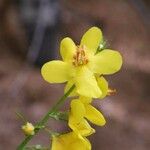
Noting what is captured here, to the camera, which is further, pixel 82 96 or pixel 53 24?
pixel 53 24

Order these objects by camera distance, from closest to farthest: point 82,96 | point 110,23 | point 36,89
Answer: point 82,96 < point 36,89 < point 110,23

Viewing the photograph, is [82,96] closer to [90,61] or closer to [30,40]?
[90,61]

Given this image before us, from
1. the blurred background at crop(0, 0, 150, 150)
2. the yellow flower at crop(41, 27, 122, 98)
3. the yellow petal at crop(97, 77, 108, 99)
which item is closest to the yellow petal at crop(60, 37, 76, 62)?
the yellow flower at crop(41, 27, 122, 98)

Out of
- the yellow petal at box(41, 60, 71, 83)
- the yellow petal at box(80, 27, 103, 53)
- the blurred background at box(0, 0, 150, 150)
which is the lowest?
the blurred background at box(0, 0, 150, 150)

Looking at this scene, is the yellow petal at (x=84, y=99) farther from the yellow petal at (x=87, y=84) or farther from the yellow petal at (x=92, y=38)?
the yellow petal at (x=92, y=38)

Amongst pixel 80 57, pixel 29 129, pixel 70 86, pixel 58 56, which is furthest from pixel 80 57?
pixel 58 56

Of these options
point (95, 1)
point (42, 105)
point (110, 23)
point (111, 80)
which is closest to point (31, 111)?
point (42, 105)

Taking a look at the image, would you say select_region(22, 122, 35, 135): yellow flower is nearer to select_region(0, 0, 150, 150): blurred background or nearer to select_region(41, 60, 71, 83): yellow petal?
select_region(41, 60, 71, 83): yellow petal

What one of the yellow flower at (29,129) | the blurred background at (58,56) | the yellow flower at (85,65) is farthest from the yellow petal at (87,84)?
the blurred background at (58,56)
